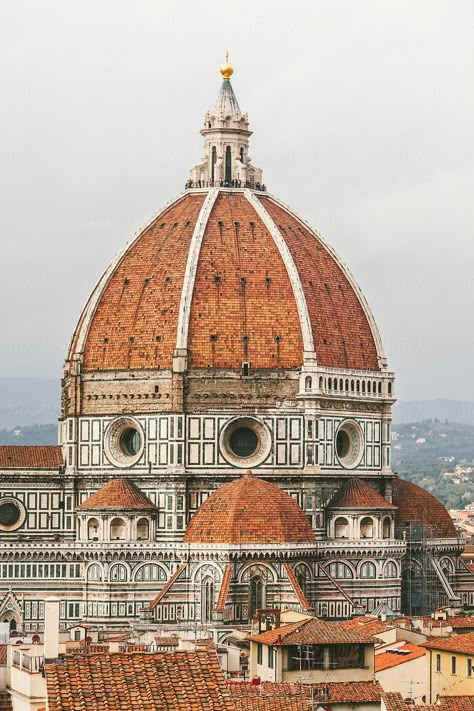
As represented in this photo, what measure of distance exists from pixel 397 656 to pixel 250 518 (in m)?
23.9

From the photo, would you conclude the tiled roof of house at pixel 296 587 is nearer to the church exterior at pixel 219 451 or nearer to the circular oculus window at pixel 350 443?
the church exterior at pixel 219 451

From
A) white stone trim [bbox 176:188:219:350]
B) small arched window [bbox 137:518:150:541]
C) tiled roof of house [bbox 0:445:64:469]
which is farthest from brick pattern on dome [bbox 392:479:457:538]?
tiled roof of house [bbox 0:445:64:469]

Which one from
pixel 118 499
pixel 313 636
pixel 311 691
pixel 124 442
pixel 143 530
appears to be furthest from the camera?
pixel 124 442

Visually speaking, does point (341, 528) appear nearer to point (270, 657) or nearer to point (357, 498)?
point (357, 498)

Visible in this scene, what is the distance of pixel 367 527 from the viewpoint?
82.4 meters

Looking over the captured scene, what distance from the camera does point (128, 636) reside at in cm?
7188

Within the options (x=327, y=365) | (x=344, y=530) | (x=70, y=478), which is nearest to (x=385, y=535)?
(x=344, y=530)

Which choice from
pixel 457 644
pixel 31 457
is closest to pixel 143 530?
pixel 31 457

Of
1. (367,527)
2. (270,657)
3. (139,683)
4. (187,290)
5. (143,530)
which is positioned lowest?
(270,657)

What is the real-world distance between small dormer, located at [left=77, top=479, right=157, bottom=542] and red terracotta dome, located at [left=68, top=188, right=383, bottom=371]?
5.21 m

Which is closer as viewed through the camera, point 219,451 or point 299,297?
point 219,451

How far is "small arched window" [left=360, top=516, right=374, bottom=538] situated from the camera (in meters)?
82.2

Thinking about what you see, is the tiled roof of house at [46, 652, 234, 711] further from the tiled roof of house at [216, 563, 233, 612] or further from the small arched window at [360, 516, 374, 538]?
the small arched window at [360, 516, 374, 538]

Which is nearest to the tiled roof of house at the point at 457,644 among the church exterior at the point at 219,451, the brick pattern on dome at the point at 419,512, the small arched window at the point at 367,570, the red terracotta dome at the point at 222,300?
the church exterior at the point at 219,451
